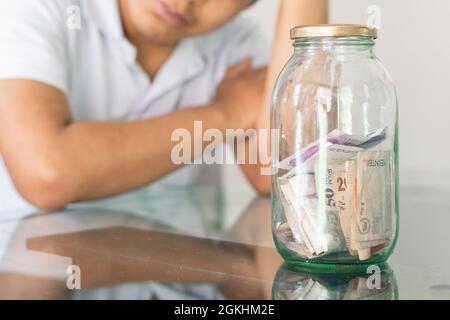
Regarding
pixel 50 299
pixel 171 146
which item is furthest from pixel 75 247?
pixel 171 146

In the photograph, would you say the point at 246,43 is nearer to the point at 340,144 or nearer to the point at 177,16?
the point at 177,16

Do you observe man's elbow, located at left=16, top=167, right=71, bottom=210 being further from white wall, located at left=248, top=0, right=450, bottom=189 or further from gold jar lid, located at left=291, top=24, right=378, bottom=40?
white wall, located at left=248, top=0, right=450, bottom=189

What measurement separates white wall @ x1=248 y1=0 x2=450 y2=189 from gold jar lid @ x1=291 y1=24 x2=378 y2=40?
0.85 metres

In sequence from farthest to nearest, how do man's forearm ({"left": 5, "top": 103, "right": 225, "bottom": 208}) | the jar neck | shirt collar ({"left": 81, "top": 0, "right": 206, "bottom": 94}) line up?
shirt collar ({"left": 81, "top": 0, "right": 206, "bottom": 94}) → man's forearm ({"left": 5, "top": 103, "right": 225, "bottom": 208}) → the jar neck

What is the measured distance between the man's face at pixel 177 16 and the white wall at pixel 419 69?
0.90ft

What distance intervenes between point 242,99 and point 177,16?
217mm

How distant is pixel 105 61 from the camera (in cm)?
157

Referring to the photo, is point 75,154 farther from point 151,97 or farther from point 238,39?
point 238,39

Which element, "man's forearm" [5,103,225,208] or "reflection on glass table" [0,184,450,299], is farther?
"man's forearm" [5,103,225,208]

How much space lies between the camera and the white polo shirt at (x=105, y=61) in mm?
1360

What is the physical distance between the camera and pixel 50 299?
0.71m

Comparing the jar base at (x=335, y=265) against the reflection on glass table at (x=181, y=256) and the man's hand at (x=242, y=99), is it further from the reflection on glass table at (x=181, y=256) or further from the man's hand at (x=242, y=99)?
the man's hand at (x=242, y=99)

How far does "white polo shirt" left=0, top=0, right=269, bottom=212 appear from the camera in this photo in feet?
4.46

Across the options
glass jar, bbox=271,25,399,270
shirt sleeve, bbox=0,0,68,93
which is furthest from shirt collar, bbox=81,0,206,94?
glass jar, bbox=271,25,399,270
